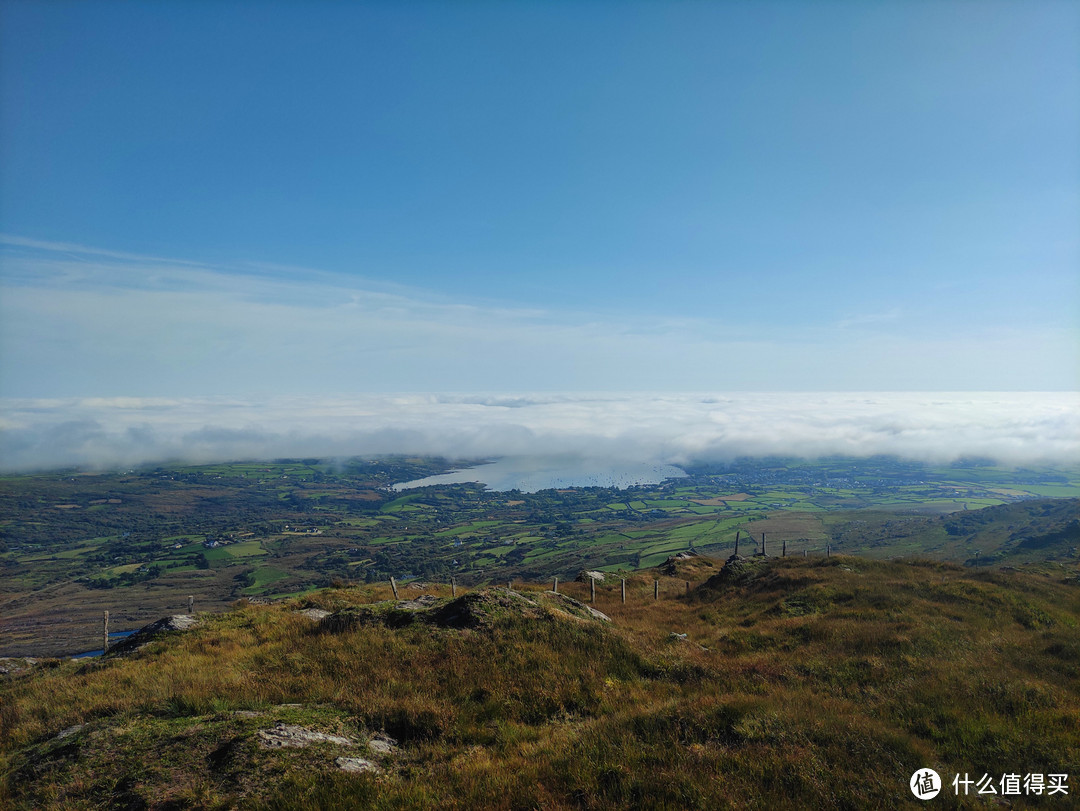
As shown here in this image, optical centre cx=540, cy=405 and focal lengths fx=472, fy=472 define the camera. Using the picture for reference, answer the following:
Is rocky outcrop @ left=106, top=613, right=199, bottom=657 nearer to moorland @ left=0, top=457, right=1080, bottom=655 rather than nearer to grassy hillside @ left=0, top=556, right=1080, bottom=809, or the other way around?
grassy hillside @ left=0, top=556, right=1080, bottom=809

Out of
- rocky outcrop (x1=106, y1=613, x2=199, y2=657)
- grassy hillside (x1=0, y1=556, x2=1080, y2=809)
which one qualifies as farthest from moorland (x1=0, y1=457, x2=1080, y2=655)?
rocky outcrop (x1=106, y1=613, x2=199, y2=657)

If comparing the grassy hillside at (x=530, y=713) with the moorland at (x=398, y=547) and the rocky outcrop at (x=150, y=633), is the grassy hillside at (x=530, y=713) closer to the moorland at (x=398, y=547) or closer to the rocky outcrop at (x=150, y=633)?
the rocky outcrop at (x=150, y=633)

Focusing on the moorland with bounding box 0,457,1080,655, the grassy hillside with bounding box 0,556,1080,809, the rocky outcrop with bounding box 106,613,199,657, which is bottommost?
the moorland with bounding box 0,457,1080,655

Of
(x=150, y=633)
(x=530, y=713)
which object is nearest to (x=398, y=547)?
(x=150, y=633)

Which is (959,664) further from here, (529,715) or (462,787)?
(462,787)

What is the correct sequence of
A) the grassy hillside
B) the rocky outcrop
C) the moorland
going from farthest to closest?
the moorland → the rocky outcrop → the grassy hillside

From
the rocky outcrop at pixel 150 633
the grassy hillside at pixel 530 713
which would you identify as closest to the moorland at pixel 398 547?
the grassy hillside at pixel 530 713

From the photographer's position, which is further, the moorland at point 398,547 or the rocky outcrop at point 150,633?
the moorland at point 398,547

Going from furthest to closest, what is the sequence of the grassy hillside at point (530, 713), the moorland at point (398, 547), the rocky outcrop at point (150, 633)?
1. the moorland at point (398, 547)
2. the rocky outcrop at point (150, 633)
3. the grassy hillside at point (530, 713)
